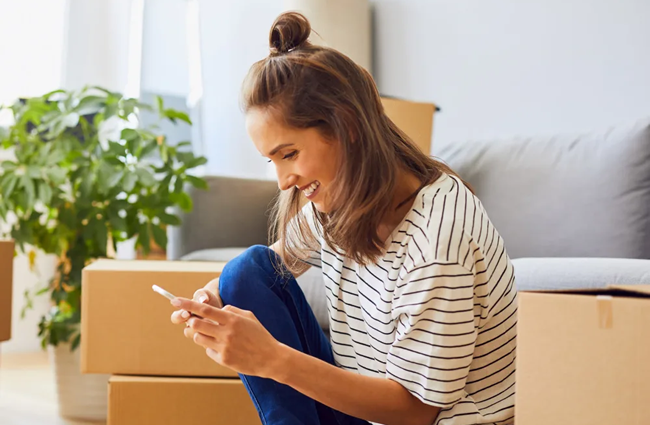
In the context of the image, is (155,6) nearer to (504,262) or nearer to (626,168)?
(626,168)

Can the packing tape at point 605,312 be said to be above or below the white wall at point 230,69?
below

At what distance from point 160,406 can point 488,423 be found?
0.63 meters

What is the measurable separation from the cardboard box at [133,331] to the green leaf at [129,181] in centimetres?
50

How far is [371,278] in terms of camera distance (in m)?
0.90

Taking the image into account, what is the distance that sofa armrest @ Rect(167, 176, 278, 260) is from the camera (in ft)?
6.59

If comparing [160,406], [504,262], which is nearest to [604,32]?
[504,262]

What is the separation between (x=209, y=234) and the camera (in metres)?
2.01

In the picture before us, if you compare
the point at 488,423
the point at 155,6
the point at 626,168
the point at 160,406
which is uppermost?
the point at 155,6

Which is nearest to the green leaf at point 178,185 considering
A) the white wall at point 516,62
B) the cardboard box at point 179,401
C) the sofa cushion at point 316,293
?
the sofa cushion at point 316,293

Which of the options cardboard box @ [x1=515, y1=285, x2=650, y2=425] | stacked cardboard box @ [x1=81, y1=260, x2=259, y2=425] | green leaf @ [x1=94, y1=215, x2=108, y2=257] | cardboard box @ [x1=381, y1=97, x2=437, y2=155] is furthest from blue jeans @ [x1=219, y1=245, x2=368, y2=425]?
green leaf @ [x1=94, y1=215, x2=108, y2=257]

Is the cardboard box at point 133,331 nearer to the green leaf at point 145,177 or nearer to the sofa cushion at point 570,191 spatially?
the green leaf at point 145,177

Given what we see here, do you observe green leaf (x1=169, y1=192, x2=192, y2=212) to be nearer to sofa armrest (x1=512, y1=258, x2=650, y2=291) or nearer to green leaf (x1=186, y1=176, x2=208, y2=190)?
green leaf (x1=186, y1=176, x2=208, y2=190)

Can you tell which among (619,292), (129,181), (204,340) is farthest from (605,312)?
(129,181)

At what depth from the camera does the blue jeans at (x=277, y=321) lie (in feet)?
2.99
